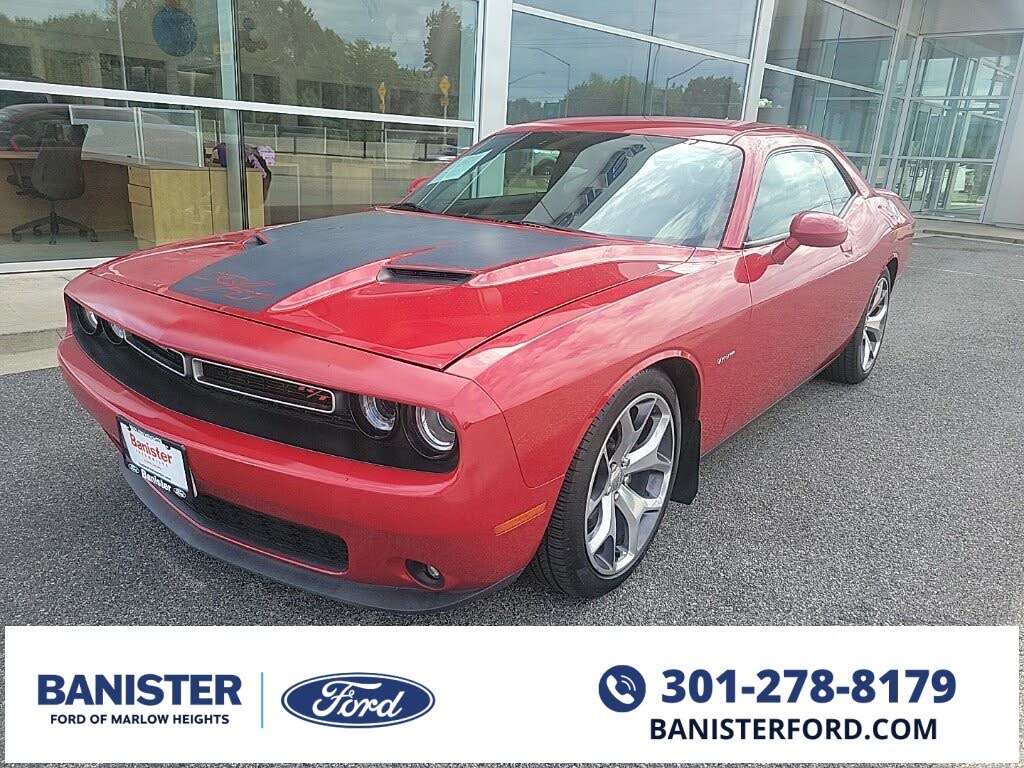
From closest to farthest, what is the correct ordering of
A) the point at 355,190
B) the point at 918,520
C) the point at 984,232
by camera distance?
the point at 918,520 < the point at 355,190 < the point at 984,232

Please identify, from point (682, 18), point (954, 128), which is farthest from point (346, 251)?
point (954, 128)

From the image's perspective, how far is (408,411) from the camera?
1790mm

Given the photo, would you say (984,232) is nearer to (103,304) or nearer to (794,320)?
(794,320)

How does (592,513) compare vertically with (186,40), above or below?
below

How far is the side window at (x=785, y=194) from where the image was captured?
3070 millimetres

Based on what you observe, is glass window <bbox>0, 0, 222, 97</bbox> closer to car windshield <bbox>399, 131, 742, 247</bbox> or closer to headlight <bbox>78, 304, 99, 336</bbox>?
car windshield <bbox>399, 131, 742, 247</bbox>

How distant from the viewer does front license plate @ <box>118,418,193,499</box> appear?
199 cm

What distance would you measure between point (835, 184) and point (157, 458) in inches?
139

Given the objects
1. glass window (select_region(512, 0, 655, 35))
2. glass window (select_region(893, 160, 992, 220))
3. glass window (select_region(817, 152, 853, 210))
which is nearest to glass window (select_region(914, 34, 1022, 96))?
glass window (select_region(893, 160, 992, 220))

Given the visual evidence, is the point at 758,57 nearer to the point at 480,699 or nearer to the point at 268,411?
the point at 268,411

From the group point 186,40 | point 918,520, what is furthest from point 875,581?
point 186,40

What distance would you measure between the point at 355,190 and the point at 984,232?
12722mm

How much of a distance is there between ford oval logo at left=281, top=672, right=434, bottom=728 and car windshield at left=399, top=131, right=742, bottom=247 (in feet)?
5.66

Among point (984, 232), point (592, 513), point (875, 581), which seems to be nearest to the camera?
point (592, 513)
